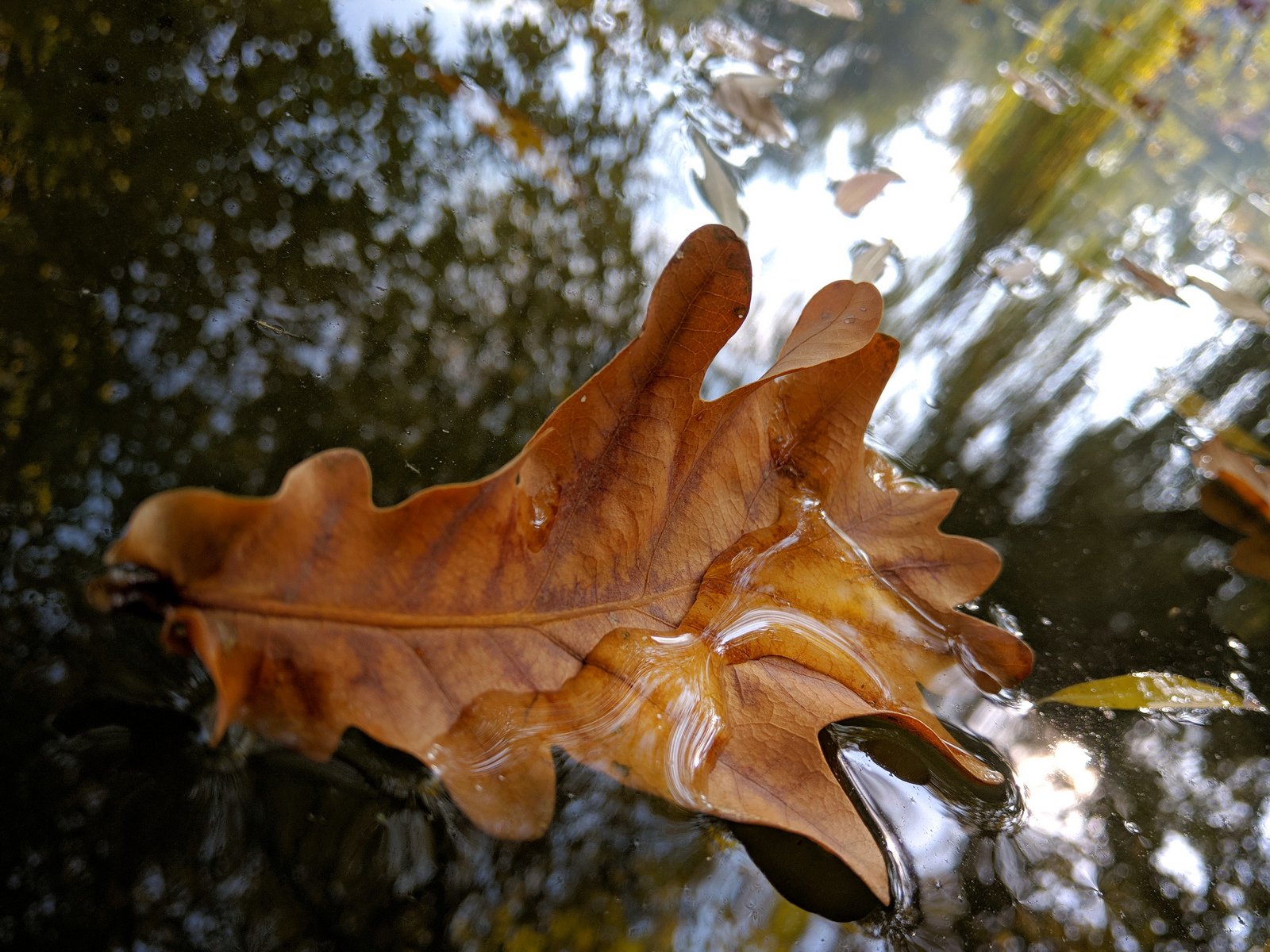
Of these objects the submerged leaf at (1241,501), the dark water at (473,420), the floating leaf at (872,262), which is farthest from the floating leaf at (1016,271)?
the submerged leaf at (1241,501)

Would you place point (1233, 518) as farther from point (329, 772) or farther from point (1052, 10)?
point (1052, 10)

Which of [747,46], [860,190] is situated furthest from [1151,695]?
[747,46]

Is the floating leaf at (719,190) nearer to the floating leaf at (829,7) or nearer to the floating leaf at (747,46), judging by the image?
the floating leaf at (747,46)

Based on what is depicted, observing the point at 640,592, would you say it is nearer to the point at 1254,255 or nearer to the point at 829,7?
the point at 829,7

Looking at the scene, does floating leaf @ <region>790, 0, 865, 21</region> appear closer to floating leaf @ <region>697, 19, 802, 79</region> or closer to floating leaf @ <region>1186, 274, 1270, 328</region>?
floating leaf @ <region>697, 19, 802, 79</region>

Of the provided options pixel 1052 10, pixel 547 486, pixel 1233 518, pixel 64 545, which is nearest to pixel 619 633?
pixel 547 486

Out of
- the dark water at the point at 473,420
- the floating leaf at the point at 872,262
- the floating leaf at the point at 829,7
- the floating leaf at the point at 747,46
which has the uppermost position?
the floating leaf at the point at 829,7
